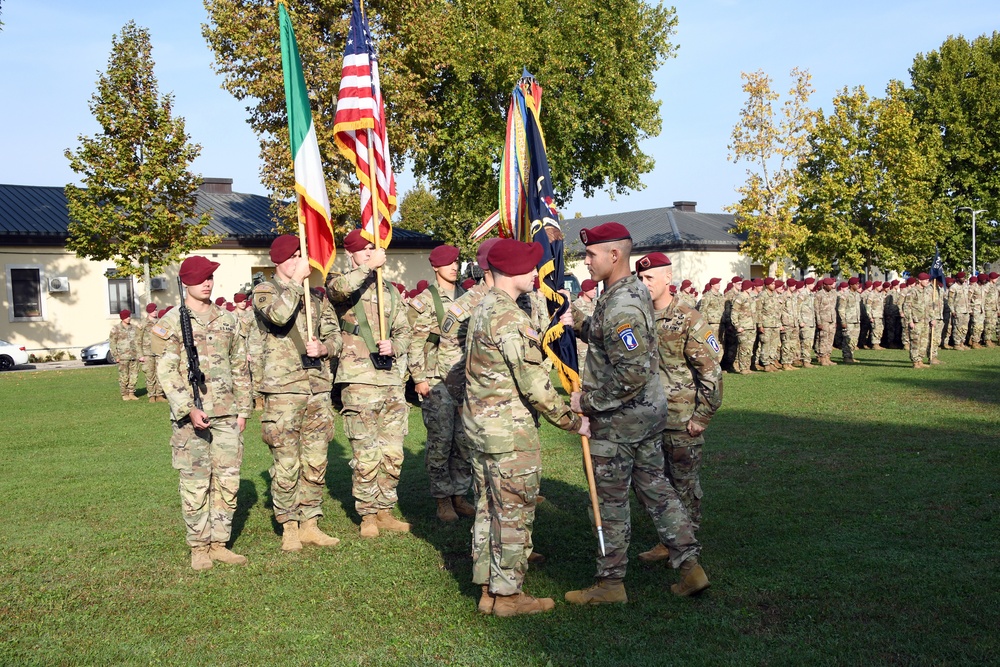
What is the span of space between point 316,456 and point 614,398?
308 cm

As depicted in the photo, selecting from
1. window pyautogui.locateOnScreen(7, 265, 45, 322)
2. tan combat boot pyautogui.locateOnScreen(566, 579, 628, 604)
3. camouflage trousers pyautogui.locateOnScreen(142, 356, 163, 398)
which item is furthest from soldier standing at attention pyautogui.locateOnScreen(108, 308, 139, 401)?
window pyautogui.locateOnScreen(7, 265, 45, 322)

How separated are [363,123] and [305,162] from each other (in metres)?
0.67

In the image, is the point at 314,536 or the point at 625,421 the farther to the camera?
the point at 314,536

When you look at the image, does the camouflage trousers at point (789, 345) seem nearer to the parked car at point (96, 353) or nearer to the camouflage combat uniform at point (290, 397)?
the camouflage combat uniform at point (290, 397)

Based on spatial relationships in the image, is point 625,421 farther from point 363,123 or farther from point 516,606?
point 363,123

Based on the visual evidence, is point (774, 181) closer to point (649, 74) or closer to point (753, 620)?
point (649, 74)

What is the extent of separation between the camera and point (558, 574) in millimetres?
6367

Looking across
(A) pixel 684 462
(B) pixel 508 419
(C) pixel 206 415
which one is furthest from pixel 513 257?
(C) pixel 206 415

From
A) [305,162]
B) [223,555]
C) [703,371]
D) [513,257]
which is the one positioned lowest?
[223,555]

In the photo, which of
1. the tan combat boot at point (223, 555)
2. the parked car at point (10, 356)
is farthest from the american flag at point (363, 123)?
the parked car at point (10, 356)

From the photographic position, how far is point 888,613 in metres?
5.36

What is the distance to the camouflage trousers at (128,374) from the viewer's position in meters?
19.4

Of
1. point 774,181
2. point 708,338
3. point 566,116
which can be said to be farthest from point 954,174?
point 708,338

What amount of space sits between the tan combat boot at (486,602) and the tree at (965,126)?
4650 centimetres
